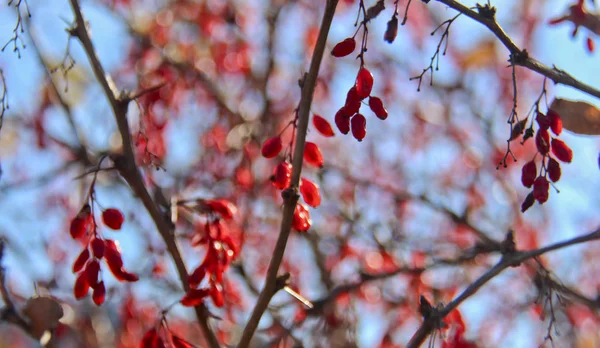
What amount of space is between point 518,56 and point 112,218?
1112mm

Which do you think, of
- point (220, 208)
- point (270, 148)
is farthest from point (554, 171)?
point (220, 208)

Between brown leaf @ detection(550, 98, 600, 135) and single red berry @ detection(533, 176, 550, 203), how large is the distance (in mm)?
154

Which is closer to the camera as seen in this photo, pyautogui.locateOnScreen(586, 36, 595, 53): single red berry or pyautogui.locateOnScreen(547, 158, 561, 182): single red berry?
pyautogui.locateOnScreen(547, 158, 561, 182): single red berry

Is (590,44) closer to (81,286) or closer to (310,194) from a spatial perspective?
(310,194)

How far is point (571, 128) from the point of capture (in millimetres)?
1718

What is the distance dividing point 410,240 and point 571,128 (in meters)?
2.00

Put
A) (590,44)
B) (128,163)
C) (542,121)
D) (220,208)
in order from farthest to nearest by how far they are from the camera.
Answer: (590,44), (220,208), (128,163), (542,121)

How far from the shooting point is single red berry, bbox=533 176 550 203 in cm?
167

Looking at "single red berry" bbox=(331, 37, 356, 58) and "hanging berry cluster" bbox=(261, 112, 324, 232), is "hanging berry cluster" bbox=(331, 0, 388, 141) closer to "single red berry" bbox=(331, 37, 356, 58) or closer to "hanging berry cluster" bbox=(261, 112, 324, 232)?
"single red berry" bbox=(331, 37, 356, 58)

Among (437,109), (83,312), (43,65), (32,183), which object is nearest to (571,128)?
(43,65)

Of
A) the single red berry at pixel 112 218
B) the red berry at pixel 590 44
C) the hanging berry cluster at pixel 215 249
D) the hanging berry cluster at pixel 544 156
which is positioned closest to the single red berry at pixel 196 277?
the hanging berry cluster at pixel 215 249

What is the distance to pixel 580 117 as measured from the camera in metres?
1.72

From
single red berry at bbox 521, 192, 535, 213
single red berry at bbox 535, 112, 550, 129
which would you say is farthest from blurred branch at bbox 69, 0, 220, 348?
single red berry at bbox 535, 112, 550, 129

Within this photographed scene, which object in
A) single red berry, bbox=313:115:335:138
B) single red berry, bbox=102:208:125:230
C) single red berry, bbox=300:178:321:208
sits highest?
single red berry, bbox=313:115:335:138
